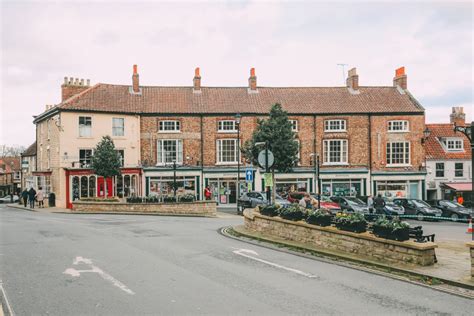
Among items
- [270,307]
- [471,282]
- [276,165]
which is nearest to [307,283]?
[270,307]

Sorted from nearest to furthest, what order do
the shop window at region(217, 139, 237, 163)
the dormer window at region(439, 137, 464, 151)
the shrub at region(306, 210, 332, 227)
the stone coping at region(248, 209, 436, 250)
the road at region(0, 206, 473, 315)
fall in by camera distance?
the road at region(0, 206, 473, 315) → the stone coping at region(248, 209, 436, 250) → the shrub at region(306, 210, 332, 227) → the shop window at region(217, 139, 237, 163) → the dormer window at region(439, 137, 464, 151)

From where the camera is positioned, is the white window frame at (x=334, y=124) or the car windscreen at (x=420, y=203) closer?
the car windscreen at (x=420, y=203)

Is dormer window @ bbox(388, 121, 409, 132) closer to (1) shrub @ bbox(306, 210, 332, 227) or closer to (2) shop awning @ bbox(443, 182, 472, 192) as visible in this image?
(2) shop awning @ bbox(443, 182, 472, 192)

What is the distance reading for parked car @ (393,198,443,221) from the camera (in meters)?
31.3

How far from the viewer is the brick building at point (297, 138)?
4284 cm

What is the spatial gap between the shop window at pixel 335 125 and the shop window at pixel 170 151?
13113mm

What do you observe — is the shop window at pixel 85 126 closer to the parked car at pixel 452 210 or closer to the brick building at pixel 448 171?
the parked car at pixel 452 210

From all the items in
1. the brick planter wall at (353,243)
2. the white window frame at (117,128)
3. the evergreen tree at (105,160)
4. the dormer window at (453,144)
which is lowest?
the brick planter wall at (353,243)

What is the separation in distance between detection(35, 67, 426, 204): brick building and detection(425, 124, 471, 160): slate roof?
11.2 ft

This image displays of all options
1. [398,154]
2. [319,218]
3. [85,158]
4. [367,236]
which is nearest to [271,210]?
[319,218]

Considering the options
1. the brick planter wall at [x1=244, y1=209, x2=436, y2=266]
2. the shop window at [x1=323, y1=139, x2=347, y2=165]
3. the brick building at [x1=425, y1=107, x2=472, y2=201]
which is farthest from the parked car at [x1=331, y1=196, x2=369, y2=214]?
the brick building at [x1=425, y1=107, x2=472, y2=201]

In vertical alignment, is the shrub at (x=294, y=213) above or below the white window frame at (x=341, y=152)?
below

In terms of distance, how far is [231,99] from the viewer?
148 ft

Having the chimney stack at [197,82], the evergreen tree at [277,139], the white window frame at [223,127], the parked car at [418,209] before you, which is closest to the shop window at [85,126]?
the chimney stack at [197,82]
